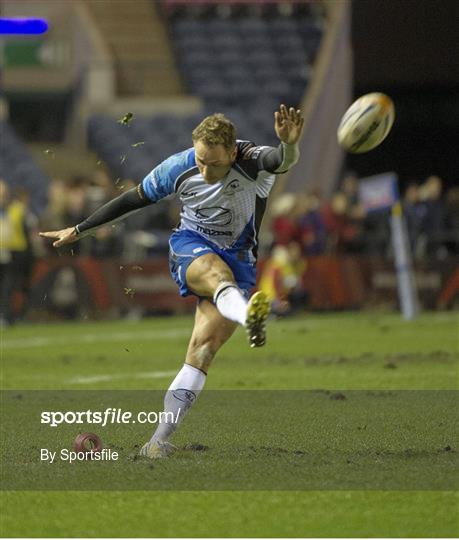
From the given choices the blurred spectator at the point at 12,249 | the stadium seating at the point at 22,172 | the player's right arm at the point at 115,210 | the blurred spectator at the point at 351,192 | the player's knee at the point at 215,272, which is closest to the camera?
the player's knee at the point at 215,272

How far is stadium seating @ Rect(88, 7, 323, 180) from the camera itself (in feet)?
99.6

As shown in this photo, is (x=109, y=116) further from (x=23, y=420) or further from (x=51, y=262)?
(x=23, y=420)

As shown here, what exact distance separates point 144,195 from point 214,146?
714mm

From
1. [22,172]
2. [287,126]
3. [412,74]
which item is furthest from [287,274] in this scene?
[287,126]

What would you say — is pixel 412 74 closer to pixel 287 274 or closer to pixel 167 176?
pixel 287 274

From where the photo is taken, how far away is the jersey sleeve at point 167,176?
28.0 feet

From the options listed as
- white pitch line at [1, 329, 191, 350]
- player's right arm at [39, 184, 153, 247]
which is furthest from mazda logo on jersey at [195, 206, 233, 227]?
white pitch line at [1, 329, 191, 350]

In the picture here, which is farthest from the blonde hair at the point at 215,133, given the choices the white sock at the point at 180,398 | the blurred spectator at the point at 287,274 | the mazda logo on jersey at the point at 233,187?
the blurred spectator at the point at 287,274

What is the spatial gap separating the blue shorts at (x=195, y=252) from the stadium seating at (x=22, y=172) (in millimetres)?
19773

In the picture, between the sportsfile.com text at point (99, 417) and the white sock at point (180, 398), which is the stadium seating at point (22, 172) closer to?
the sportsfile.com text at point (99, 417)

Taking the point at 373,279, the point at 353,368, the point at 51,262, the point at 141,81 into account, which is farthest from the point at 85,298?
the point at 141,81

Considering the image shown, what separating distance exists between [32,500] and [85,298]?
1560cm

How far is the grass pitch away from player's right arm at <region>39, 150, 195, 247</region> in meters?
1.36

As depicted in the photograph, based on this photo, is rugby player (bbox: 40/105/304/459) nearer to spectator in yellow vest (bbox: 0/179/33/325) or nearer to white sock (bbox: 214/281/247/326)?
white sock (bbox: 214/281/247/326)
